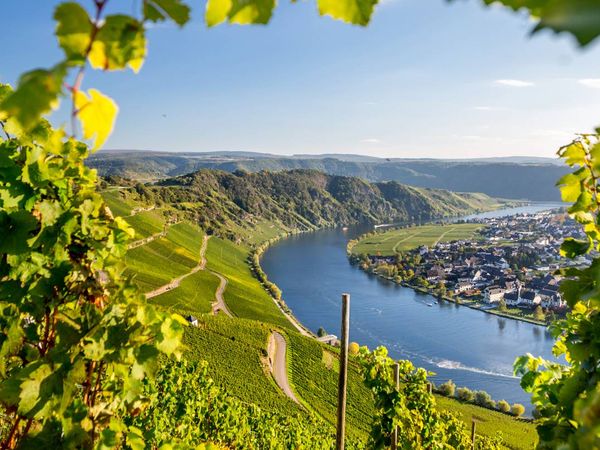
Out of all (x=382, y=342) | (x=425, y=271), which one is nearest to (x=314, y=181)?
(x=425, y=271)

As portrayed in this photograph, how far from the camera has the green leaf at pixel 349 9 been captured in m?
0.64

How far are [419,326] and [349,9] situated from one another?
5539cm

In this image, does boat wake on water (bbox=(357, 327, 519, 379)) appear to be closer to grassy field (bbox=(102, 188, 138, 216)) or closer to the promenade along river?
the promenade along river

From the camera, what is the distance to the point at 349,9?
643 millimetres

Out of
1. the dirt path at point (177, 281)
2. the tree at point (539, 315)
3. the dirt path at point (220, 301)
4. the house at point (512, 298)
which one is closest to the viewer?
the dirt path at point (177, 281)

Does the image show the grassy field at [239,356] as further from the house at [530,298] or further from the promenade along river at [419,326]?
the house at [530,298]

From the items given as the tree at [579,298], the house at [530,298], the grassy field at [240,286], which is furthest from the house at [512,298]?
the tree at [579,298]

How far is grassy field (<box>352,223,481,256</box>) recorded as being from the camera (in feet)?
330

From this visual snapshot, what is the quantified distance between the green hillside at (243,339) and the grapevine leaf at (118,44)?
10.5 meters

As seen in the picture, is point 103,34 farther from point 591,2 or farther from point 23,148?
point 23,148

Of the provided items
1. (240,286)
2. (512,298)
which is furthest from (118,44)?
(512,298)

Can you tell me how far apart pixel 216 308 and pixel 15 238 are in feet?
177

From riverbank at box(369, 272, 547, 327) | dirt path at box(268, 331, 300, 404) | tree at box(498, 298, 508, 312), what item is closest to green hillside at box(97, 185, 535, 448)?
dirt path at box(268, 331, 300, 404)

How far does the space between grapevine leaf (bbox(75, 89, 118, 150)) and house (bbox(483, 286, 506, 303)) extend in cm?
7014
